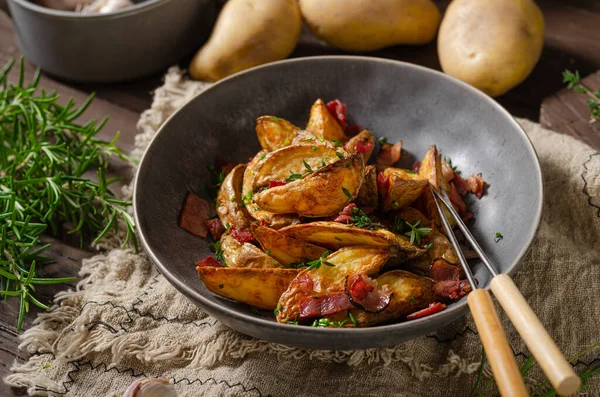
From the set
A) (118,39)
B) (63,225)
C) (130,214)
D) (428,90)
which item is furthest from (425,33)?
(63,225)

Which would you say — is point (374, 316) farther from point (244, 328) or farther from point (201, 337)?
point (201, 337)

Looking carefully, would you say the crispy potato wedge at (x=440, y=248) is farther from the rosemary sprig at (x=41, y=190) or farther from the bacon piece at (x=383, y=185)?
the rosemary sprig at (x=41, y=190)

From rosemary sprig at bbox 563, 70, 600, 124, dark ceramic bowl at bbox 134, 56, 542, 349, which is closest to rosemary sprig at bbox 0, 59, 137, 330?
dark ceramic bowl at bbox 134, 56, 542, 349

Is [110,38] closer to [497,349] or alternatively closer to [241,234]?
[241,234]

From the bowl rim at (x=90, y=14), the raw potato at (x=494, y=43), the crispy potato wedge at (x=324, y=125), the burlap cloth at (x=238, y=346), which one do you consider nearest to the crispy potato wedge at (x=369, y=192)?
the crispy potato wedge at (x=324, y=125)

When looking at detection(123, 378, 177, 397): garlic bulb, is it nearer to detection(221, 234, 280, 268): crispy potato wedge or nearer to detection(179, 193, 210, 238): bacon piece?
detection(221, 234, 280, 268): crispy potato wedge

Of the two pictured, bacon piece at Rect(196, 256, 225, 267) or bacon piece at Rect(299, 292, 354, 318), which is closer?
bacon piece at Rect(299, 292, 354, 318)
